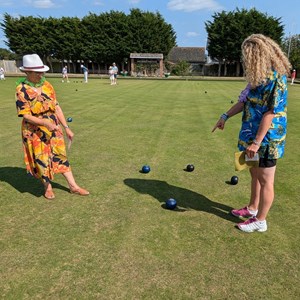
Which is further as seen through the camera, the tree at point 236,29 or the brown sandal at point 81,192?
the tree at point 236,29

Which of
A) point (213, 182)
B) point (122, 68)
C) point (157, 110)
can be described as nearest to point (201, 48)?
point (122, 68)

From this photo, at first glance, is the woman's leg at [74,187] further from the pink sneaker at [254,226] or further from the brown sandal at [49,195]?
the pink sneaker at [254,226]

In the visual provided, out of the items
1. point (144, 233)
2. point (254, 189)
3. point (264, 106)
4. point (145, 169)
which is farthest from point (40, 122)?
point (254, 189)

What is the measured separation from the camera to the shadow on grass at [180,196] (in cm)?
461

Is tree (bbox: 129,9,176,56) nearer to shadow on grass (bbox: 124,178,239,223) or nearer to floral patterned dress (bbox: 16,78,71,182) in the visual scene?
shadow on grass (bbox: 124,178,239,223)

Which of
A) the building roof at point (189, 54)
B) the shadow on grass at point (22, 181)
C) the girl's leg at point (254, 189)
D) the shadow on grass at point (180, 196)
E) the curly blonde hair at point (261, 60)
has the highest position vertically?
the building roof at point (189, 54)

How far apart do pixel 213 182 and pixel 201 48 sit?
95401mm

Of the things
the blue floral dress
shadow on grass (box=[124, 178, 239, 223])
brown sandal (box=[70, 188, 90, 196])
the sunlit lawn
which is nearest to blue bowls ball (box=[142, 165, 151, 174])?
the sunlit lawn

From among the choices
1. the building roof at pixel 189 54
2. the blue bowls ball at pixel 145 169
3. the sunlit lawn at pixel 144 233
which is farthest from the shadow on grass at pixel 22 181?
the building roof at pixel 189 54

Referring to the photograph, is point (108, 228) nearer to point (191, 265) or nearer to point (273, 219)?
point (191, 265)

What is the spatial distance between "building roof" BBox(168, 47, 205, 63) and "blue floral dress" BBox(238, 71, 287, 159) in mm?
88287

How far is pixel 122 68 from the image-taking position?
72.9 m

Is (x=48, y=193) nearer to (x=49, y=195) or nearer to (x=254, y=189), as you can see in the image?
(x=49, y=195)

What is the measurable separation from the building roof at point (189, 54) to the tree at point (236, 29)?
18134 mm
